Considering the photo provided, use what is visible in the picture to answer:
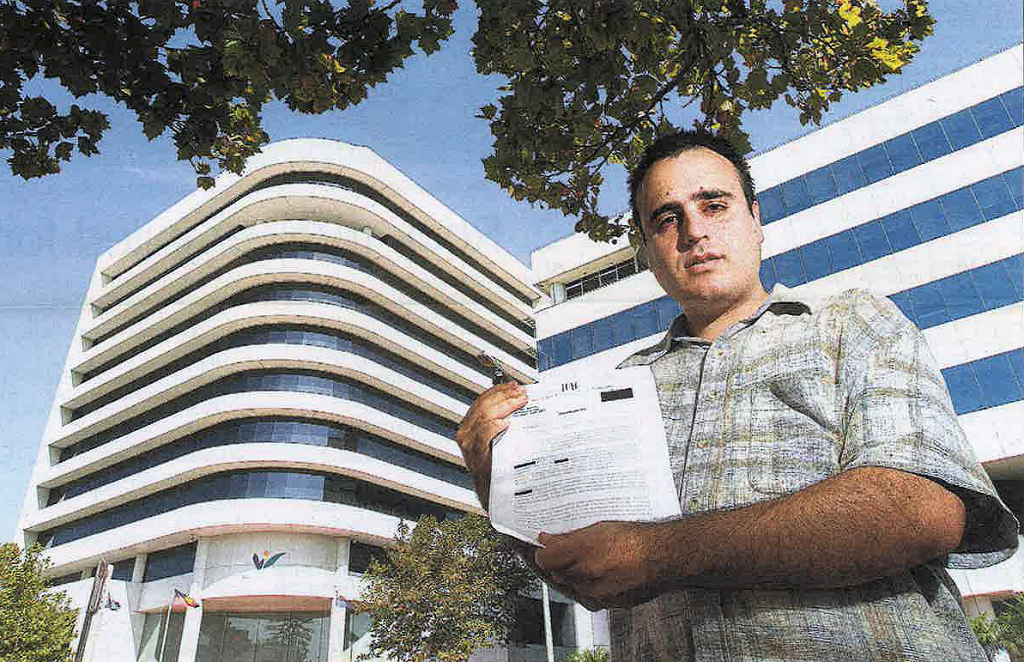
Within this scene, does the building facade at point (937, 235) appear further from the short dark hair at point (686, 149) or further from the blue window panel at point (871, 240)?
the short dark hair at point (686, 149)

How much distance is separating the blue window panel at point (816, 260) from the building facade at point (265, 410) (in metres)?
18.4

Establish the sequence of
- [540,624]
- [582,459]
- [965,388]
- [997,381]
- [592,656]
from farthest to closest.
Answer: [540,624]
[592,656]
[965,388]
[997,381]
[582,459]

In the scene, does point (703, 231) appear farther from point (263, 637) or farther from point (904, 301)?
point (263, 637)

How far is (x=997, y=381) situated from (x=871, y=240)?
238 inches

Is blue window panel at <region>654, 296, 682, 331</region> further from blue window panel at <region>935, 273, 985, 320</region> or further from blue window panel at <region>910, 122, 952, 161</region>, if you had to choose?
blue window panel at <region>910, 122, 952, 161</region>

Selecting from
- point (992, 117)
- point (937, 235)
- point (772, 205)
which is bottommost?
point (937, 235)

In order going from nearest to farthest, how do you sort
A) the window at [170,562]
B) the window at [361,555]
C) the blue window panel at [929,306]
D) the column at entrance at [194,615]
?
1. the blue window panel at [929,306]
2. the column at entrance at [194,615]
3. the window at [170,562]
4. the window at [361,555]

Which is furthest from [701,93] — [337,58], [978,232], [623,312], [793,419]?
[623,312]

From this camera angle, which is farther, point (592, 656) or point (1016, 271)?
point (592, 656)

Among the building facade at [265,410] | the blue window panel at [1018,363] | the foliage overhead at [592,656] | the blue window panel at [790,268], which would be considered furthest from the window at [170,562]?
the blue window panel at [1018,363]

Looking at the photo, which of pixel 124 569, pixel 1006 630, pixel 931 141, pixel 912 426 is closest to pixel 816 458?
pixel 912 426

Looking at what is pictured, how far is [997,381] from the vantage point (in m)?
17.8

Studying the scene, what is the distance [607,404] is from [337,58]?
145 inches

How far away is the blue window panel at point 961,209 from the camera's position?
773 inches
